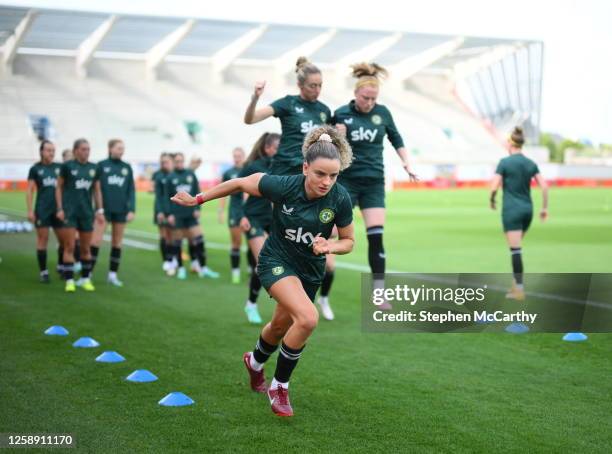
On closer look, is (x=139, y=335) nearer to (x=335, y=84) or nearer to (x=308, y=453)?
(x=308, y=453)

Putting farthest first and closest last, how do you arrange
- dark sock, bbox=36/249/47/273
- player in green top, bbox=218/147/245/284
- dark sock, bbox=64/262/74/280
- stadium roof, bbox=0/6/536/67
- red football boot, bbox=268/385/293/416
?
stadium roof, bbox=0/6/536/67
player in green top, bbox=218/147/245/284
dark sock, bbox=36/249/47/273
dark sock, bbox=64/262/74/280
red football boot, bbox=268/385/293/416

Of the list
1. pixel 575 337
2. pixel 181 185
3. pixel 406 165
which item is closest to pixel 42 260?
Answer: pixel 181 185

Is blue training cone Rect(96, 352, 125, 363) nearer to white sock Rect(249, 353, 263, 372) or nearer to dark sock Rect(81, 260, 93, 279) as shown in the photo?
white sock Rect(249, 353, 263, 372)

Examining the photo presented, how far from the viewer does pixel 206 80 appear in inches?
2416

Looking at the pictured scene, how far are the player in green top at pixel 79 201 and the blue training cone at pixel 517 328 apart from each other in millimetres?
6020

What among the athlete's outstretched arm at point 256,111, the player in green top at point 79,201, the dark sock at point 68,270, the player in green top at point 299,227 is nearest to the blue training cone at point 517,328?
the athlete's outstretched arm at point 256,111

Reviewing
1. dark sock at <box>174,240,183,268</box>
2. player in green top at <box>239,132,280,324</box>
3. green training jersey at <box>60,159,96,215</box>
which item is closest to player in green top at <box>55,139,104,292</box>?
green training jersey at <box>60,159,96,215</box>

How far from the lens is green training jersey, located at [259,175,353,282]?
571cm

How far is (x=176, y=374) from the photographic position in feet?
22.3

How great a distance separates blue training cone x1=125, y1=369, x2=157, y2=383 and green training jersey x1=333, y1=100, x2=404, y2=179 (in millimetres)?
3489

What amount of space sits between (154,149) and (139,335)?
4628 cm

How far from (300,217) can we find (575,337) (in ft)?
12.2

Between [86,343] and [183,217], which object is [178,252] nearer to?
[183,217]

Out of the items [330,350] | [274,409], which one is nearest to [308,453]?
[274,409]
